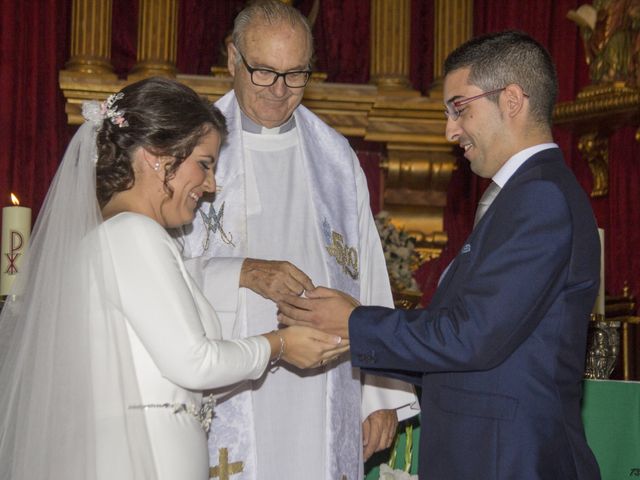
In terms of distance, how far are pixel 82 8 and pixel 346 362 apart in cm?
315

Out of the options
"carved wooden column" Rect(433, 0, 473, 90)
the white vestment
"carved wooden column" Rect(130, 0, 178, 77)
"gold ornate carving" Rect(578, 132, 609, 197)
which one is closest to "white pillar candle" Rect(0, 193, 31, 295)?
the white vestment

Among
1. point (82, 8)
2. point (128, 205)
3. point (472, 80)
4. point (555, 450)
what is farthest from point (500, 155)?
point (82, 8)

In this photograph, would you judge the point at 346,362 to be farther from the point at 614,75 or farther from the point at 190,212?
the point at 614,75

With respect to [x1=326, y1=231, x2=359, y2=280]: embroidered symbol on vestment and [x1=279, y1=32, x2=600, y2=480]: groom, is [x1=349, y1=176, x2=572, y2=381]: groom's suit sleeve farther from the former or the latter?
[x1=326, y1=231, x2=359, y2=280]: embroidered symbol on vestment

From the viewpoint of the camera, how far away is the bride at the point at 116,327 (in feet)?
9.30

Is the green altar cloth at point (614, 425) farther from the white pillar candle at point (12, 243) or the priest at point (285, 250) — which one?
the white pillar candle at point (12, 243)

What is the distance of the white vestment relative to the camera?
11.7ft

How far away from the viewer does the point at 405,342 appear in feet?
9.68

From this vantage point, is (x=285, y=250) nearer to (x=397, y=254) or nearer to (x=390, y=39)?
(x=397, y=254)

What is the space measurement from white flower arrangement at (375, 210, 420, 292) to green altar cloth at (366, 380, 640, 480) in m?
1.51

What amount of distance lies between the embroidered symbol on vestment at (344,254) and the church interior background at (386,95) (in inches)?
86.2

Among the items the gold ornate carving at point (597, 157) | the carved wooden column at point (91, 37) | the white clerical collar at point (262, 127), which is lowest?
the white clerical collar at point (262, 127)

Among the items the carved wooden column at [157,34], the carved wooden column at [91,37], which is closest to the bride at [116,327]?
the carved wooden column at [91,37]

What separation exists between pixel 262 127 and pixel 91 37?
2.48 metres
